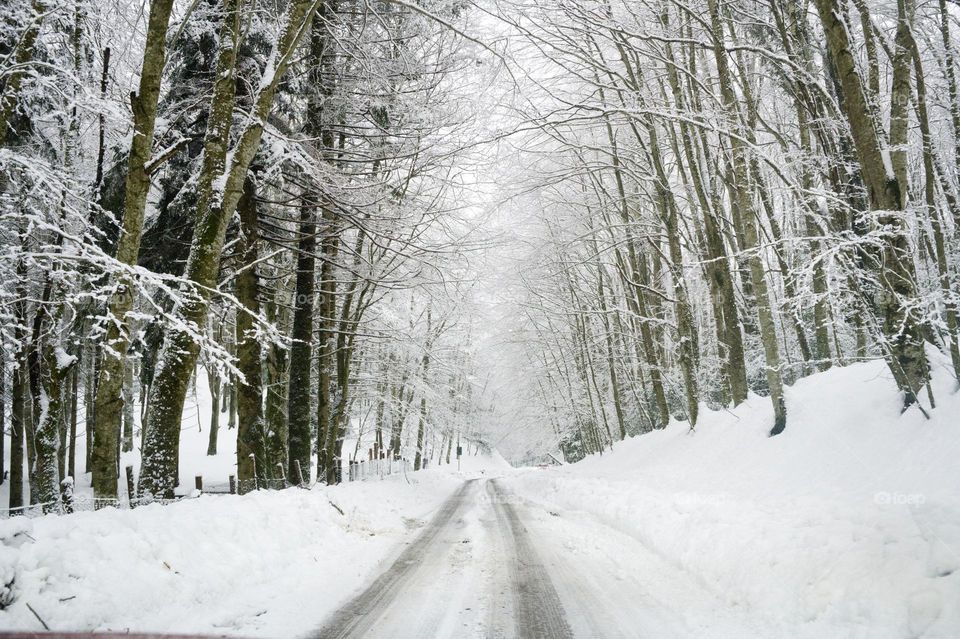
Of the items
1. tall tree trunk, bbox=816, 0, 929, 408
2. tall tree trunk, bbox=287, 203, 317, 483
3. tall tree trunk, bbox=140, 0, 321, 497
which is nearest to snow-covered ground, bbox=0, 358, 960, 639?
tall tree trunk, bbox=816, 0, 929, 408

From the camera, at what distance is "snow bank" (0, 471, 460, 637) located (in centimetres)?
358

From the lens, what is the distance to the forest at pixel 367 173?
231 inches

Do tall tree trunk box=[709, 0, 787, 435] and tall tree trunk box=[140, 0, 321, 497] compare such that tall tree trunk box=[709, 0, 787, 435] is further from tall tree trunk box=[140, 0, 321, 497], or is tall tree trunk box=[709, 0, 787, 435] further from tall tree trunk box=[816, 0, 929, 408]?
tall tree trunk box=[140, 0, 321, 497]

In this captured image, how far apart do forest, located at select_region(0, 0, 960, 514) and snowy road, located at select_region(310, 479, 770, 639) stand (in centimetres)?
273

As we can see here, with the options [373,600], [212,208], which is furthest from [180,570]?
[212,208]

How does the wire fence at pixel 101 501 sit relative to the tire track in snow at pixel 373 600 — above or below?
above

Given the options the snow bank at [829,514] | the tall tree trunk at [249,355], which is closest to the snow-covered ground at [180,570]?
the tall tree trunk at [249,355]

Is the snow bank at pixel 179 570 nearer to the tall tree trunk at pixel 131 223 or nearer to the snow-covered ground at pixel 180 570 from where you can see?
the snow-covered ground at pixel 180 570

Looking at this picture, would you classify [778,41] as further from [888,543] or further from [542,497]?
[542,497]

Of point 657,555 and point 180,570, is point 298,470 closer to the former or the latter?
point 180,570

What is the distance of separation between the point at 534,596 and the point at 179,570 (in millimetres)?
3189

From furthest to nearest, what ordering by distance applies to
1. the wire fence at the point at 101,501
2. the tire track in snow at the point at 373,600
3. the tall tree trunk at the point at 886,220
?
the tall tree trunk at the point at 886,220 → the wire fence at the point at 101,501 → the tire track in snow at the point at 373,600

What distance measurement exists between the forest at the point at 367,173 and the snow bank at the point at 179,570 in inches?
43.2

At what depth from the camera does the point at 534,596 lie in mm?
4812
